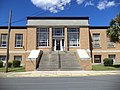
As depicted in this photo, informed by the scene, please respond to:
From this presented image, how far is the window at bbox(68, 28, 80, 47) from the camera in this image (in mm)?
42938

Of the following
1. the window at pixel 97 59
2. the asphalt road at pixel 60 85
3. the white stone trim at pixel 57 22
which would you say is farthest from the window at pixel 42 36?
the asphalt road at pixel 60 85

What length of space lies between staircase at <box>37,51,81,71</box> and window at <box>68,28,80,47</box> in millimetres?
3535

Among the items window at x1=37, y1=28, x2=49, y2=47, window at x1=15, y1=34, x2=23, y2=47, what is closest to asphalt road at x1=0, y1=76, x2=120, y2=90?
window at x1=37, y1=28, x2=49, y2=47

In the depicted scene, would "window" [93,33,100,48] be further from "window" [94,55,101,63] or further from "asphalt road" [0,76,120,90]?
"asphalt road" [0,76,120,90]

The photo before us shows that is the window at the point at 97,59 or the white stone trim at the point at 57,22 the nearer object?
the white stone trim at the point at 57,22

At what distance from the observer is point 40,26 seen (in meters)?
42.3

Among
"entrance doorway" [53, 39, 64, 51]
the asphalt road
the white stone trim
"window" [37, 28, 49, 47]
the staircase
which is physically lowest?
the asphalt road

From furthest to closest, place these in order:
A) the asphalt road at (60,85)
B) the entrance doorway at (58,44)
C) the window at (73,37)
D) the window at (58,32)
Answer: the entrance doorway at (58,44), the window at (58,32), the window at (73,37), the asphalt road at (60,85)

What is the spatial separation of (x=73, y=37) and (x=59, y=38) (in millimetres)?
2454

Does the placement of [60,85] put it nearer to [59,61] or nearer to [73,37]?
[59,61]

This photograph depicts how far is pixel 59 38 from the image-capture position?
4353 centimetres

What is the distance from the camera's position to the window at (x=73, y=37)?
4294 cm

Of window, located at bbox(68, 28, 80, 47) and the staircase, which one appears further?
window, located at bbox(68, 28, 80, 47)

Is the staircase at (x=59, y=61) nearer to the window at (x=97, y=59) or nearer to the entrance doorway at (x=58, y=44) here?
the entrance doorway at (x=58, y=44)
